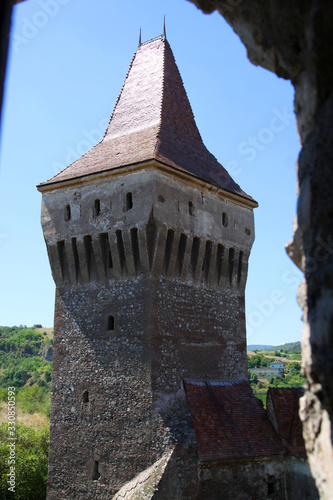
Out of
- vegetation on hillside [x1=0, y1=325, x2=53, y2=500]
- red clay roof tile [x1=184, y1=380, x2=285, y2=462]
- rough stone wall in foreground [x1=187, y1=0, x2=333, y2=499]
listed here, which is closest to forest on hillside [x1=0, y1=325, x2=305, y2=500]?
vegetation on hillside [x1=0, y1=325, x2=53, y2=500]

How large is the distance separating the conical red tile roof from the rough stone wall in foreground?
29.1 feet

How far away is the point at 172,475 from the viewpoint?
38.1 ft

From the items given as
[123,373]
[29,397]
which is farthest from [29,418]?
[123,373]

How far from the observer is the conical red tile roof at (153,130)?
1474 centimetres

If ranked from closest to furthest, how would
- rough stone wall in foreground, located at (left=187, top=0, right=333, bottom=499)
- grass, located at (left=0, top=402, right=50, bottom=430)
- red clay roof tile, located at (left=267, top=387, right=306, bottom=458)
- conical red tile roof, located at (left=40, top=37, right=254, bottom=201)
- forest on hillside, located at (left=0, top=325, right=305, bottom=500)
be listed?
1. rough stone wall in foreground, located at (left=187, top=0, right=333, bottom=499)
2. red clay roof tile, located at (left=267, top=387, right=306, bottom=458)
3. conical red tile roof, located at (left=40, top=37, right=254, bottom=201)
4. forest on hillside, located at (left=0, top=325, right=305, bottom=500)
5. grass, located at (left=0, top=402, right=50, bottom=430)

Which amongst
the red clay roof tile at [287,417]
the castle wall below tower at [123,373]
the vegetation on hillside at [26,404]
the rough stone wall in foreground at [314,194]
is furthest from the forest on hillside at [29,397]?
the rough stone wall in foreground at [314,194]

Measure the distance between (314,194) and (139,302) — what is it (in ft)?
31.0

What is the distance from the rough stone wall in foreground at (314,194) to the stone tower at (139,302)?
8164 millimetres

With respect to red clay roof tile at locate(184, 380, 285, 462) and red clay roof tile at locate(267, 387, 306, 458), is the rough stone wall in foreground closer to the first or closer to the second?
red clay roof tile at locate(184, 380, 285, 462)

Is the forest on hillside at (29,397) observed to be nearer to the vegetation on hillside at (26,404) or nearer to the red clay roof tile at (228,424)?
the vegetation on hillside at (26,404)

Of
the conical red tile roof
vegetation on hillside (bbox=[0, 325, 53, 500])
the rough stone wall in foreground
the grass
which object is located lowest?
the grass

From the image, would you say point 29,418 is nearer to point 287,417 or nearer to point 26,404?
point 26,404

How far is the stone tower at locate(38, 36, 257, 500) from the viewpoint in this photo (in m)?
12.6

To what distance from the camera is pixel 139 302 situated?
13414 millimetres
